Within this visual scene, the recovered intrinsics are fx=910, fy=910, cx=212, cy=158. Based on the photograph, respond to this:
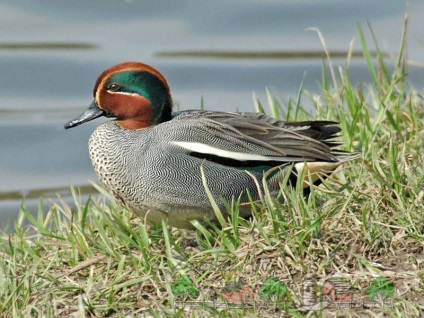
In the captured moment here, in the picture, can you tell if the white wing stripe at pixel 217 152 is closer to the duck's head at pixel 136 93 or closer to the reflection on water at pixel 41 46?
the duck's head at pixel 136 93

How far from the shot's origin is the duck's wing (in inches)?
174

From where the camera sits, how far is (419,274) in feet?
11.8

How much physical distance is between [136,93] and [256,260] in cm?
129

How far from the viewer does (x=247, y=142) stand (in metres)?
4.47

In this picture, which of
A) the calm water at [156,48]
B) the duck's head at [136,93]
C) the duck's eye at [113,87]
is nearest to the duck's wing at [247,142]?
the duck's head at [136,93]

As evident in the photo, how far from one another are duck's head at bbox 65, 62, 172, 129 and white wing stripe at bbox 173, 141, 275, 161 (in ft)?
1.14

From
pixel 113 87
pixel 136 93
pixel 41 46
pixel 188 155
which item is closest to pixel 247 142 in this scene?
pixel 188 155

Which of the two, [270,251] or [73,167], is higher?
[270,251]

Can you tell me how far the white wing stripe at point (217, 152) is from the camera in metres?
4.41

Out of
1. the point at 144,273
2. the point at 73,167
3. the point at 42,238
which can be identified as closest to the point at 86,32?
the point at 73,167

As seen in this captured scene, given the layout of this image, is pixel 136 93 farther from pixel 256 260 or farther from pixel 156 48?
pixel 156 48

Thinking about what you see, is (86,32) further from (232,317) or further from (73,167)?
(232,317)

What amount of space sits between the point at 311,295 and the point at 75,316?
3.11ft

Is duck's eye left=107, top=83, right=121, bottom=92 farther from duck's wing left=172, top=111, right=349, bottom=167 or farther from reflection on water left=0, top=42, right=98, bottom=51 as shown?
reflection on water left=0, top=42, right=98, bottom=51
